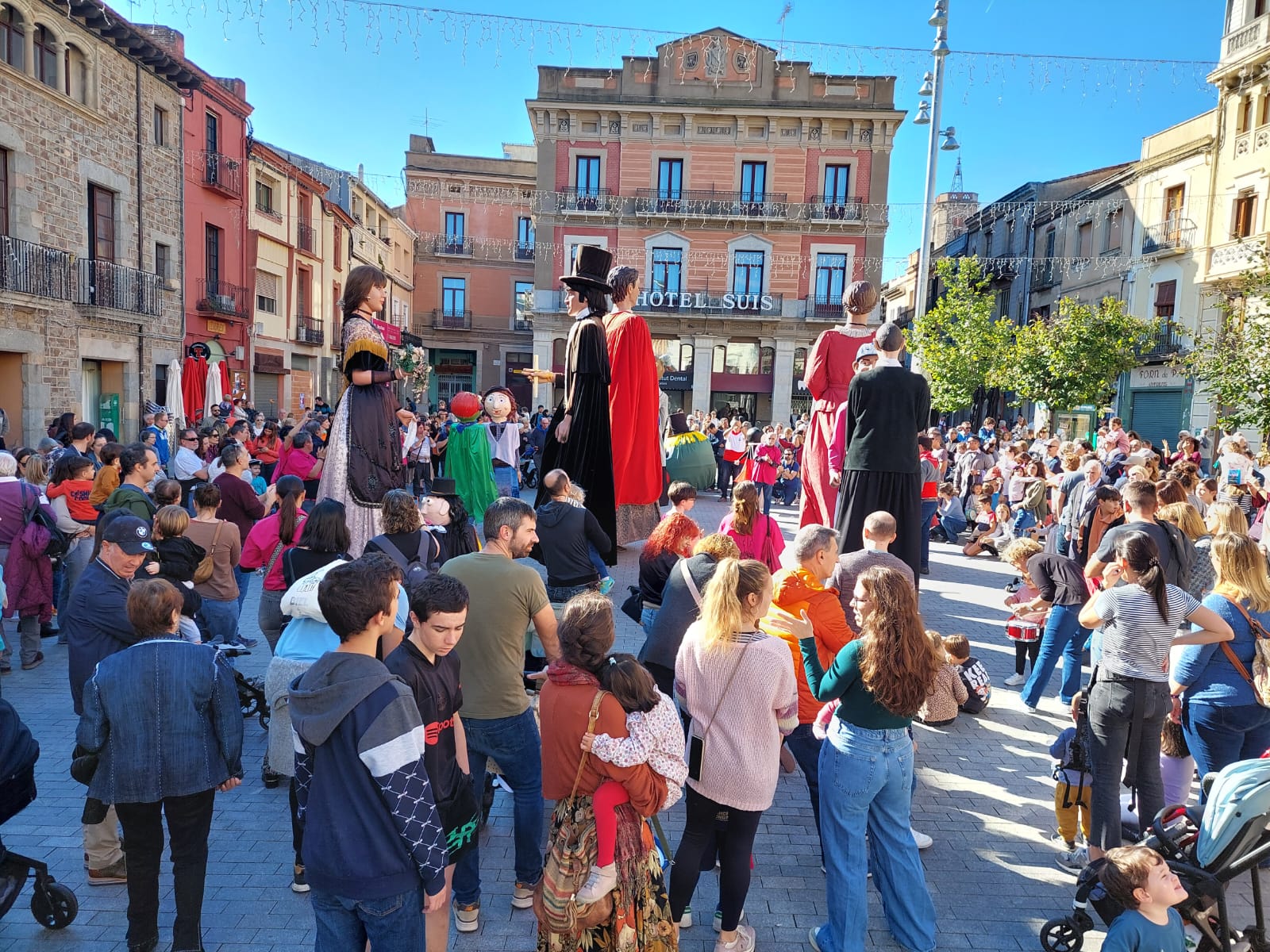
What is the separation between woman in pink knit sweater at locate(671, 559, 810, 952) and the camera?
305 cm

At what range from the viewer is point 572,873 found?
265cm

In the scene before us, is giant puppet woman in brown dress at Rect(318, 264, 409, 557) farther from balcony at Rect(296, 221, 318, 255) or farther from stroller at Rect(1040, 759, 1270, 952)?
balcony at Rect(296, 221, 318, 255)

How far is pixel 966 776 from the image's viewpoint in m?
4.93

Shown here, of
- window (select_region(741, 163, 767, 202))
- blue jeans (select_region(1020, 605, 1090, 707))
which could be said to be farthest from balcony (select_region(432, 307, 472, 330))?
blue jeans (select_region(1020, 605, 1090, 707))

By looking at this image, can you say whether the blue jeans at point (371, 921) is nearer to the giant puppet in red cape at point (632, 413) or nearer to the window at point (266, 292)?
the giant puppet in red cape at point (632, 413)

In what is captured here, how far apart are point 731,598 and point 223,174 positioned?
900 inches

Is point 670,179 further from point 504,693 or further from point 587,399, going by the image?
point 504,693

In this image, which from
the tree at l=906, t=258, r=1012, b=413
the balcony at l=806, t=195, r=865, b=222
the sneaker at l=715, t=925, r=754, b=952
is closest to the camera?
the sneaker at l=715, t=925, r=754, b=952

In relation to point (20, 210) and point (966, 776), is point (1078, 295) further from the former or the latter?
point (20, 210)

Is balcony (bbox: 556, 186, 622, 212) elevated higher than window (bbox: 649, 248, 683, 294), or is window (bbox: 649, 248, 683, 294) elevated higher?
balcony (bbox: 556, 186, 622, 212)

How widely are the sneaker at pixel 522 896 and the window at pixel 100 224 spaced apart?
17.9 meters

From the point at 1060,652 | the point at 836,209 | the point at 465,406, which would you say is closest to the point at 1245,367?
the point at 1060,652

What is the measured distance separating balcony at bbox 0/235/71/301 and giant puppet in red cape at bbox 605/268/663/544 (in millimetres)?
12629

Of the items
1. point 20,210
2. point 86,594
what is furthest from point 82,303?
point 86,594
